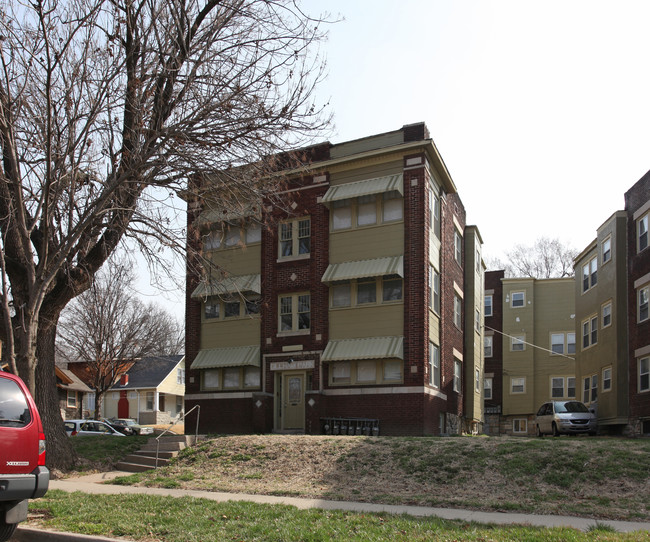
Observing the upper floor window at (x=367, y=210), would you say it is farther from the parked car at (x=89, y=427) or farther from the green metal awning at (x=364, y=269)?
the parked car at (x=89, y=427)

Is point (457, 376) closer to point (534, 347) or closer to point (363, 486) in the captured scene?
point (363, 486)

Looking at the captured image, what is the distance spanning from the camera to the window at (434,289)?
25344 mm

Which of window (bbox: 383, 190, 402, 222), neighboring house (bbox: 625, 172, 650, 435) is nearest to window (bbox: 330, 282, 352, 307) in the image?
window (bbox: 383, 190, 402, 222)

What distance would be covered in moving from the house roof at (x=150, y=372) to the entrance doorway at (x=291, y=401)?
28.7 meters

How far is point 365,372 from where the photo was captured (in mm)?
24672

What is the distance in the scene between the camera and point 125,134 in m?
14.9

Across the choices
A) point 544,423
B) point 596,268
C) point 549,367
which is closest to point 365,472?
point 544,423

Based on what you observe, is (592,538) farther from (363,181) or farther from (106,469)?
(363,181)

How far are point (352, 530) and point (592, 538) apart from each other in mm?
2825

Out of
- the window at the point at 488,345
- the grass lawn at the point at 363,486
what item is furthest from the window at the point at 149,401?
the grass lawn at the point at 363,486

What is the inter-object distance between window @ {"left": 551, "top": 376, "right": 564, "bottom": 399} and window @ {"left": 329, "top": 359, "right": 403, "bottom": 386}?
2464 cm

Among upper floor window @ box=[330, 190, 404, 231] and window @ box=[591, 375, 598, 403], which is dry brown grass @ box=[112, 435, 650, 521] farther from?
window @ box=[591, 375, 598, 403]

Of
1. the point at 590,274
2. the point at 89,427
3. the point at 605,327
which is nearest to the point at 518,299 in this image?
the point at 590,274

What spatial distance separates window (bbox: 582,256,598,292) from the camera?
32656 millimetres
